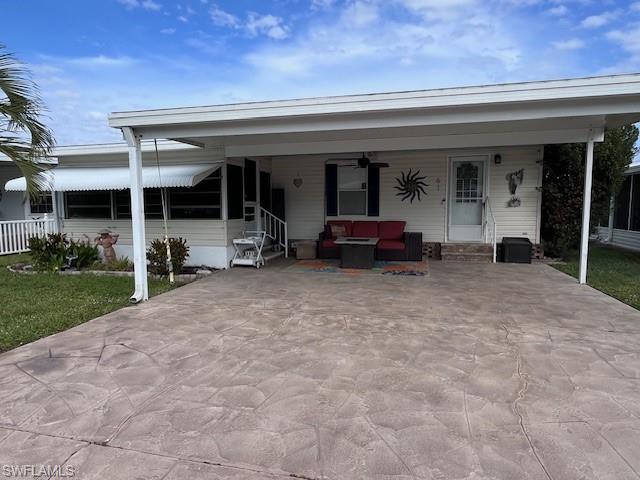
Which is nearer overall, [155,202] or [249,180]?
[155,202]

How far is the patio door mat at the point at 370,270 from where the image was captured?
7887 mm

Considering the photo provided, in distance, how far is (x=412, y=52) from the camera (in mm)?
12070

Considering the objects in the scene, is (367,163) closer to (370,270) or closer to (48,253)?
(370,270)

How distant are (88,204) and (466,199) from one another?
9.01 metres

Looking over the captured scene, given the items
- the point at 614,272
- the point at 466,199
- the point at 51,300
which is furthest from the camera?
the point at 466,199

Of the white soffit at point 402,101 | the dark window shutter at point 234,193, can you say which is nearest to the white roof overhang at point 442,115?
the white soffit at point 402,101

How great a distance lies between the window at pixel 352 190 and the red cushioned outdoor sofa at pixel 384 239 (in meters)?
0.45

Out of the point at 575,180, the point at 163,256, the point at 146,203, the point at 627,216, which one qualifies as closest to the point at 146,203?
the point at 146,203

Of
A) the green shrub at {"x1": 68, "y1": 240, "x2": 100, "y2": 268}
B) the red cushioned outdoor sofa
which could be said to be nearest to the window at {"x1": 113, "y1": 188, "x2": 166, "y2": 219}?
the green shrub at {"x1": 68, "y1": 240, "x2": 100, "y2": 268}

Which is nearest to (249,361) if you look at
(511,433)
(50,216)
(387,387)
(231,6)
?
(387,387)

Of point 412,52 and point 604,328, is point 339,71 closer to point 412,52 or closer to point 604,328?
point 412,52

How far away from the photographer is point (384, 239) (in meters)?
9.79

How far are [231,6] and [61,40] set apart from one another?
15.2ft
